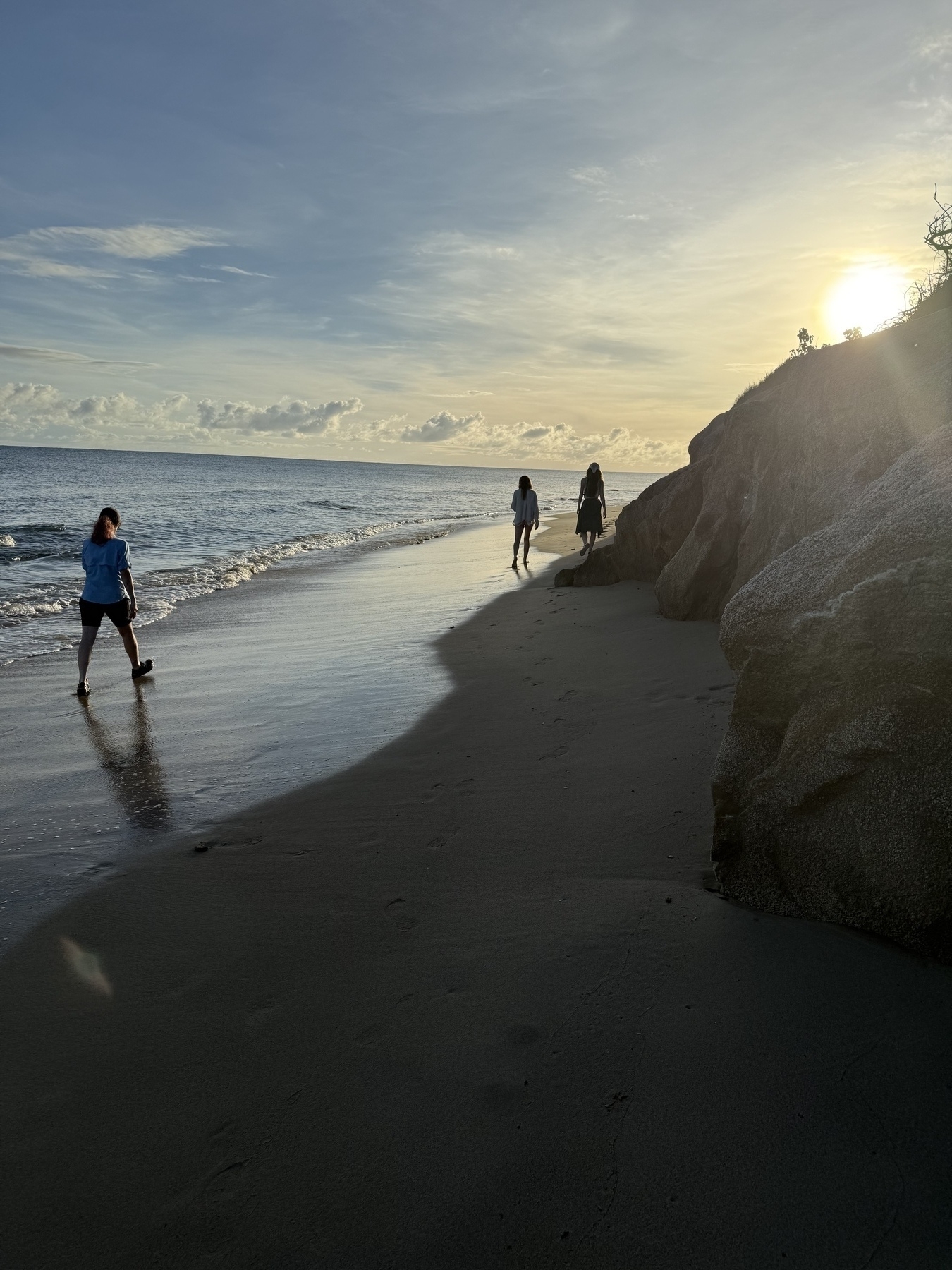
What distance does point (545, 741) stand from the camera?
565 cm

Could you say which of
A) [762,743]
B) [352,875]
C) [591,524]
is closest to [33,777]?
[352,875]

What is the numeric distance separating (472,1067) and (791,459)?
21.1 ft

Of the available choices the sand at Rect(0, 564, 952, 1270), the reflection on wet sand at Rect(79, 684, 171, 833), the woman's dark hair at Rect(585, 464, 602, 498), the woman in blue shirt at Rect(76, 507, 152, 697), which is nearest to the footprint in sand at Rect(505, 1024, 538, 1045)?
the sand at Rect(0, 564, 952, 1270)

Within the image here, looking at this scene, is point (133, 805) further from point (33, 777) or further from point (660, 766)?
point (660, 766)

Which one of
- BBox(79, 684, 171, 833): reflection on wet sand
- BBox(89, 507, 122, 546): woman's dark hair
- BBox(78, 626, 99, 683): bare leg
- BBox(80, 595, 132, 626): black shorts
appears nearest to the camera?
BBox(79, 684, 171, 833): reflection on wet sand

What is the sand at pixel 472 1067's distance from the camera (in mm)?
2053

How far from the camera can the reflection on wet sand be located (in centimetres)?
495

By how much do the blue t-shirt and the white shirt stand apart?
965 cm

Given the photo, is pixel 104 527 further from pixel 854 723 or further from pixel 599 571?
pixel 854 723

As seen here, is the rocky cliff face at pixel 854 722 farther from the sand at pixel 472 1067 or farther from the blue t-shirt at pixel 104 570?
the blue t-shirt at pixel 104 570

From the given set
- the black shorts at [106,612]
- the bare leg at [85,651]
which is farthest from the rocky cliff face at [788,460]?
the bare leg at [85,651]

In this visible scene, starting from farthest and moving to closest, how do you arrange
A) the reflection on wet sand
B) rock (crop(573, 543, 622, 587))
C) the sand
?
rock (crop(573, 543, 622, 587)), the reflection on wet sand, the sand

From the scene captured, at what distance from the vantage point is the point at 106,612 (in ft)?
29.3

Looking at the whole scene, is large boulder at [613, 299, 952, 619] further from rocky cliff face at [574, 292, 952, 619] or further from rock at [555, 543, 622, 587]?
rock at [555, 543, 622, 587]
